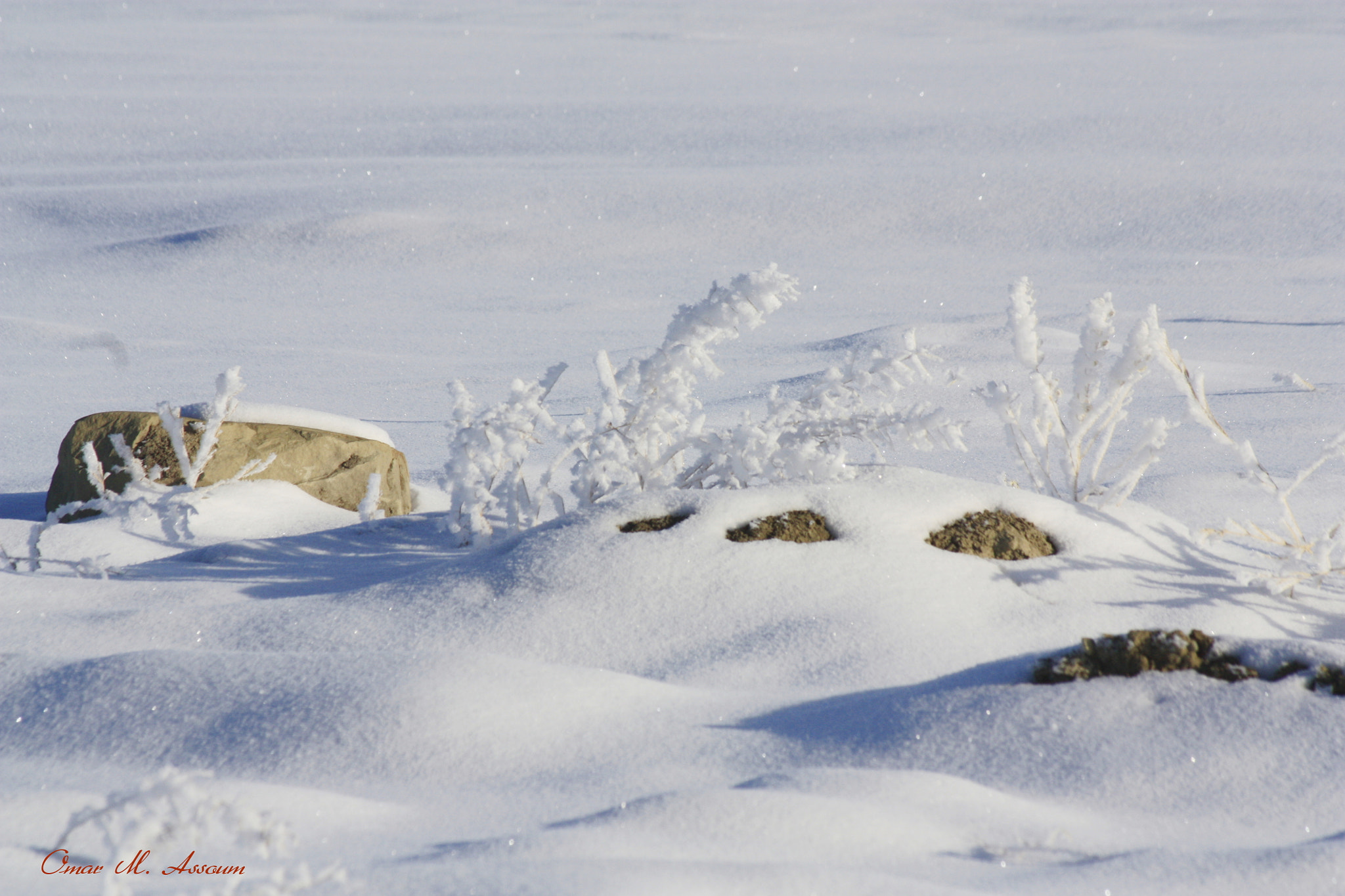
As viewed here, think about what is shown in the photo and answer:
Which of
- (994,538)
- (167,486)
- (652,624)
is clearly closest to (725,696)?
(652,624)

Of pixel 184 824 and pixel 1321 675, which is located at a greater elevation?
pixel 184 824

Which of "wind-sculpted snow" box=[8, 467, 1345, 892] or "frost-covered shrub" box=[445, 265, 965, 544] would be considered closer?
"wind-sculpted snow" box=[8, 467, 1345, 892]

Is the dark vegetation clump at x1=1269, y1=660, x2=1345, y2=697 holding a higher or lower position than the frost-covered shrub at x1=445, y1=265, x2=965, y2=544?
lower

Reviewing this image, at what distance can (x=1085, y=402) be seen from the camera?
3240mm

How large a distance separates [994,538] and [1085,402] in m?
0.72

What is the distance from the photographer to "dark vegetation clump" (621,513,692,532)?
108 inches

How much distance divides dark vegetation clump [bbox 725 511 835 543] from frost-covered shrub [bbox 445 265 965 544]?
0.26 metres

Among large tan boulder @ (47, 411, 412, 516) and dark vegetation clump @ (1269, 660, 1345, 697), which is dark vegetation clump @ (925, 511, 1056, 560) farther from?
large tan boulder @ (47, 411, 412, 516)

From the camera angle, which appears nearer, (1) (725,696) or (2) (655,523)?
(1) (725,696)

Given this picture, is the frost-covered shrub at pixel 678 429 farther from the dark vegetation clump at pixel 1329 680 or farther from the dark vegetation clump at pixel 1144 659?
the dark vegetation clump at pixel 1329 680

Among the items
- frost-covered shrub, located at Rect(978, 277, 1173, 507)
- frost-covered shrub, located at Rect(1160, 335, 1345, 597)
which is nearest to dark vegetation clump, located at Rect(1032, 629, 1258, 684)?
frost-covered shrub, located at Rect(1160, 335, 1345, 597)
